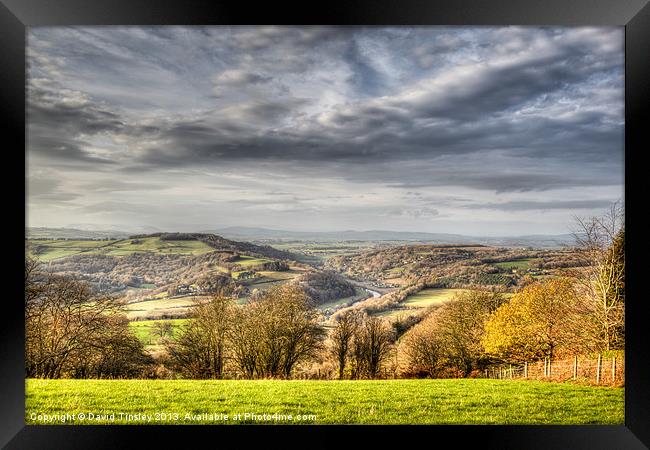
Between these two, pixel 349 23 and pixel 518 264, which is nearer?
pixel 349 23

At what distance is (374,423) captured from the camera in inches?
143

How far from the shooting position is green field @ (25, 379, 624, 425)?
12.2ft

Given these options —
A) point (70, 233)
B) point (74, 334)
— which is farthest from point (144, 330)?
point (70, 233)

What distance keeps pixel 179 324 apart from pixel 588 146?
6.04 meters

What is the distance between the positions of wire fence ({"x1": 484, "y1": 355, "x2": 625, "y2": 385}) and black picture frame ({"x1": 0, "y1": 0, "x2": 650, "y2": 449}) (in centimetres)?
75

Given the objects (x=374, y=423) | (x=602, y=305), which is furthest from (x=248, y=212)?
(x=602, y=305)

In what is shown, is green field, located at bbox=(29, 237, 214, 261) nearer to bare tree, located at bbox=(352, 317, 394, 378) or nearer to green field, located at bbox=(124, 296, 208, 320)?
green field, located at bbox=(124, 296, 208, 320)

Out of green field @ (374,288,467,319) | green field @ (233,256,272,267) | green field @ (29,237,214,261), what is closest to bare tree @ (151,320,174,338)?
green field @ (29,237,214,261)

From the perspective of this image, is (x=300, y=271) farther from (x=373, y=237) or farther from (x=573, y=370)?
(x=573, y=370)

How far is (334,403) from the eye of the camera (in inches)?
154

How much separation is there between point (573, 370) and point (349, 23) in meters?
4.80

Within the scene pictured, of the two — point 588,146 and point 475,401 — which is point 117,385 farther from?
point 588,146

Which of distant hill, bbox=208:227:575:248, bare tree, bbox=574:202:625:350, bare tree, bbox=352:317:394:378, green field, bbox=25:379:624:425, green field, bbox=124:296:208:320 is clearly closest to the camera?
green field, bbox=25:379:624:425

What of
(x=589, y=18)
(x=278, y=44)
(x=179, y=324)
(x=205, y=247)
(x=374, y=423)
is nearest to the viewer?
(x=589, y=18)
